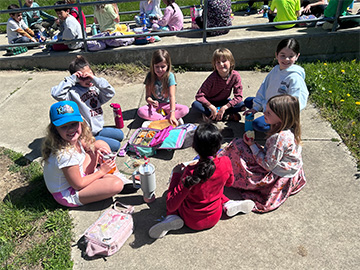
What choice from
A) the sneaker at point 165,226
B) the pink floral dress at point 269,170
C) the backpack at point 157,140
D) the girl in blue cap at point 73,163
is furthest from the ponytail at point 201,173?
the backpack at point 157,140

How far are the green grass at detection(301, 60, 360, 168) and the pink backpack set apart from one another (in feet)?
9.09

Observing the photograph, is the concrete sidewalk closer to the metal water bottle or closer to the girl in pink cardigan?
the metal water bottle

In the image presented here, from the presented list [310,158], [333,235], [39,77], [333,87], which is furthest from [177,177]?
[39,77]

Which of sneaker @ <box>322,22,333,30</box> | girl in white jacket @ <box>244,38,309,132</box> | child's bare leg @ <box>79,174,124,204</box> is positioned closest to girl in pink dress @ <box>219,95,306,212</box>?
girl in white jacket @ <box>244,38,309,132</box>

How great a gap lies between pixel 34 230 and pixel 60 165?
28.8 inches

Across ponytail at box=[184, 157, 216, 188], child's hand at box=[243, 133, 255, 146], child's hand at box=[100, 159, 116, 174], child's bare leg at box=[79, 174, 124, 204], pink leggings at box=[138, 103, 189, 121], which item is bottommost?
child's bare leg at box=[79, 174, 124, 204]

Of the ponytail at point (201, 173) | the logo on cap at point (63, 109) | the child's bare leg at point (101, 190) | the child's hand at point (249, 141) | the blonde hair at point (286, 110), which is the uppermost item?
the logo on cap at point (63, 109)

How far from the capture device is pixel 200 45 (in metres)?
6.12

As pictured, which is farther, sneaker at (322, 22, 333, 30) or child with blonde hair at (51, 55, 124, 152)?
sneaker at (322, 22, 333, 30)

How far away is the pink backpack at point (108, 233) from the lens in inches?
108

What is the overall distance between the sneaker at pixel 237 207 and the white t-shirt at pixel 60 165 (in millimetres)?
1524

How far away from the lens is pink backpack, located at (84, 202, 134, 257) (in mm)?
2750

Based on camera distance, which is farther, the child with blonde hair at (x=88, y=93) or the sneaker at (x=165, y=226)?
the child with blonde hair at (x=88, y=93)

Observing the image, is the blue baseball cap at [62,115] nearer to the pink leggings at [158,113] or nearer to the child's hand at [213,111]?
the pink leggings at [158,113]
